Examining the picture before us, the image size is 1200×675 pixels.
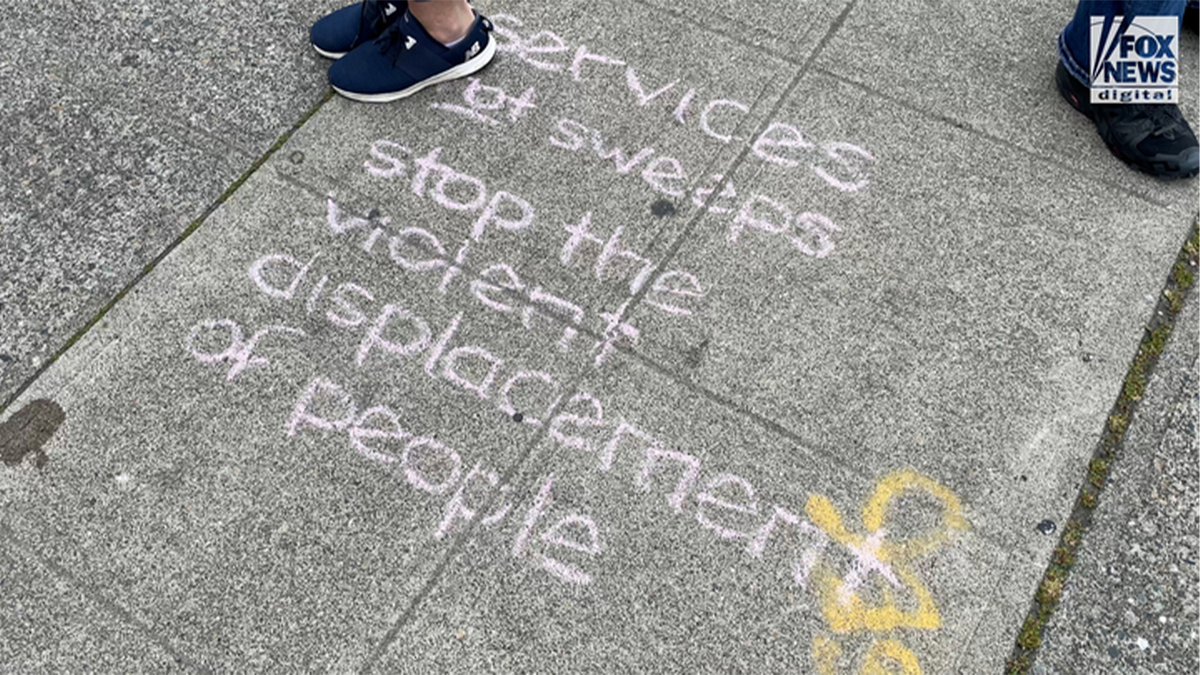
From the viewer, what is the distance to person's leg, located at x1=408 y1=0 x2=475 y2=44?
11.5ft

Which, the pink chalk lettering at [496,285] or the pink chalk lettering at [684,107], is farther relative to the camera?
the pink chalk lettering at [684,107]

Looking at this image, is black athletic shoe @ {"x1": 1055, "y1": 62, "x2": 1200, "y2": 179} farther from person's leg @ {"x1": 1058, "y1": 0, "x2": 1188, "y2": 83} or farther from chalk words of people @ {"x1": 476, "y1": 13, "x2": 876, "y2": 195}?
chalk words of people @ {"x1": 476, "y1": 13, "x2": 876, "y2": 195}

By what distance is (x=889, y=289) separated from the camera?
3.02 m

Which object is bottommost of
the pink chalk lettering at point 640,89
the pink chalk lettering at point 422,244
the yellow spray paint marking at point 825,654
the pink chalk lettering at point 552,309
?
the yellow spray paint marking at point 825,654

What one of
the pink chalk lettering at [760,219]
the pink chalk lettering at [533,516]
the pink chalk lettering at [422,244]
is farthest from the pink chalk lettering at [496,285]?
the pink chalk lettering at [760,219]

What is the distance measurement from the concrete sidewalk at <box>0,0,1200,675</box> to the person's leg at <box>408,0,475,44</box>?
0.21m

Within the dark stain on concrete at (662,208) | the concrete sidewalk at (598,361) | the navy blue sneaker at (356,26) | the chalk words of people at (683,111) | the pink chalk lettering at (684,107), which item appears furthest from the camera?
the navy blue sneaker at (356,26)

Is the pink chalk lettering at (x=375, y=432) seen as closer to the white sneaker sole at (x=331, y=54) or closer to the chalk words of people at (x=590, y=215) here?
the chalk words of people at (x=590, y=215)

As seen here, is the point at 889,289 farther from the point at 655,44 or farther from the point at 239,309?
the point at 239,309

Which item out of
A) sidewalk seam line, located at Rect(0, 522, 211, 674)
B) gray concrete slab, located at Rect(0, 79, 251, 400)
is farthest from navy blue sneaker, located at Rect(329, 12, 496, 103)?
sidewalk seam line, located at Rect(0, 522, 211, 674)

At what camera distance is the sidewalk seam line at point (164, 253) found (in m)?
2.89

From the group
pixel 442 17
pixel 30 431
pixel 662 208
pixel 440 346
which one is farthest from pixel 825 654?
pixel 442 17

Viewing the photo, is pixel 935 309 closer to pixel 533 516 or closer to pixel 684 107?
pixel 684 107

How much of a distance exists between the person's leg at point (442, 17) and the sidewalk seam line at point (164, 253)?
450mm
